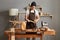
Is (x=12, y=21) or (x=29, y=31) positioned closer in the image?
(x=29, y=31)

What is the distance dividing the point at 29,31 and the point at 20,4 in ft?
3.93

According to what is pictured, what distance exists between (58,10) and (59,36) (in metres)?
0.69

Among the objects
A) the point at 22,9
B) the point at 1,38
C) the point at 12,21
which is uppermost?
the point at 22,9

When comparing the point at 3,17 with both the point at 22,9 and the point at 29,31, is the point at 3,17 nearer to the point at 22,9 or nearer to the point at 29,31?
the point at 22,9

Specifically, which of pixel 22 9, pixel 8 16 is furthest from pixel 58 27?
pixel 8 16

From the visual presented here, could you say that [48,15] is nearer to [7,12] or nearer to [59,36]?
[59,36]

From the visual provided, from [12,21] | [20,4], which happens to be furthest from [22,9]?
[12,21]

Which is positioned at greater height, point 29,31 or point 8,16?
point 8,16

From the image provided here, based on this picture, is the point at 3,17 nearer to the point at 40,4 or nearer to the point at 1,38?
the point at 1,38

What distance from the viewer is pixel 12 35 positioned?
3.74 metres

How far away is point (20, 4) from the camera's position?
474cm

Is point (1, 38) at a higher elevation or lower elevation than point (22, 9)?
lower

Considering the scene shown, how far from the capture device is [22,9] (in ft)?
15.5

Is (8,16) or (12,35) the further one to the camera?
(8,16)
